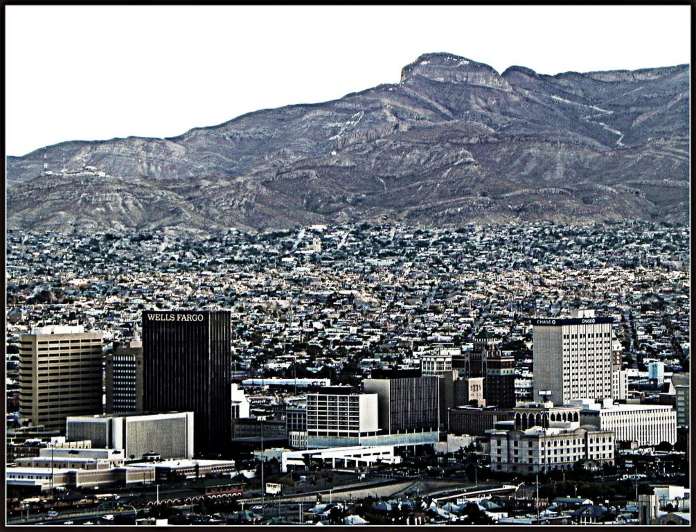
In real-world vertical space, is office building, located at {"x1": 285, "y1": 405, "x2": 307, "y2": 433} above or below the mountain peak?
below

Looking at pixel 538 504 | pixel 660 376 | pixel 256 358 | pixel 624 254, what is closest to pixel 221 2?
pixel 538 504

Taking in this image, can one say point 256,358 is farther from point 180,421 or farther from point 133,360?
point 180,421

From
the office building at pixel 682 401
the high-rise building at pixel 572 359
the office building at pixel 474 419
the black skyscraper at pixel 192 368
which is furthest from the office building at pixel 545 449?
the black skyscraper at pixel 192 368

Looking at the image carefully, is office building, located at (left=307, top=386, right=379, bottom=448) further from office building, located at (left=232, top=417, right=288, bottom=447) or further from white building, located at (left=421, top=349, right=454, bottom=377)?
white building, located at (left=421, top=349, right=454, bottom=377)

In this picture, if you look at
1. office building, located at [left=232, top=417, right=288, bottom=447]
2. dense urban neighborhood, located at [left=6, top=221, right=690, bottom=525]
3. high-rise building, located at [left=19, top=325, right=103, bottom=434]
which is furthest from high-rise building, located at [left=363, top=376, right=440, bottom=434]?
high-rise building, located at [left=19, top=325, right=103, bottom=434]

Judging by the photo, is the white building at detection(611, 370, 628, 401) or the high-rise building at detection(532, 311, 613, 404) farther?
the white building at detection(611, 370, 628, 401)

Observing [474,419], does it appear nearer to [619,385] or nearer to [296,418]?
[296,418]

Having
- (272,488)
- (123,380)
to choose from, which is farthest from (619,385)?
(272,488)
